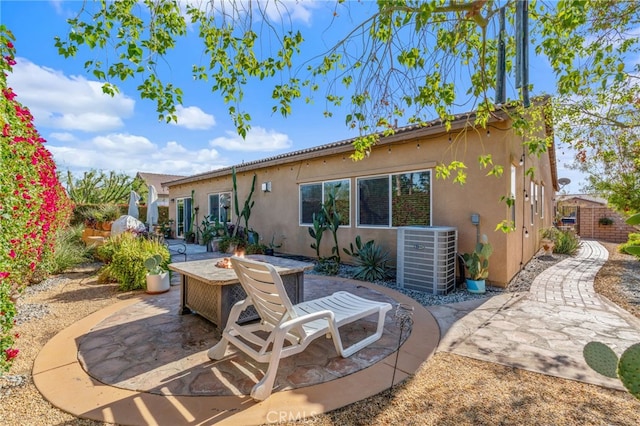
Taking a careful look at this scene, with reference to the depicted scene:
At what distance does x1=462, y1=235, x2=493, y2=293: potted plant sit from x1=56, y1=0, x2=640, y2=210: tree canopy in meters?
3.02

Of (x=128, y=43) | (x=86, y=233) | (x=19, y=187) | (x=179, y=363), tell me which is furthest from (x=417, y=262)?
(x=86, y=233)

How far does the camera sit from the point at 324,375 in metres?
3.15

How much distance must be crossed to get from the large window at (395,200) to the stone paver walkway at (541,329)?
107 inches

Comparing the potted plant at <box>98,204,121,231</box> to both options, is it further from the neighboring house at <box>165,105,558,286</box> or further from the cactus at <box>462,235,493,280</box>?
the cactus at <box>462,235,493,280</box>

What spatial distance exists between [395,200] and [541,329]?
4417 millimetres

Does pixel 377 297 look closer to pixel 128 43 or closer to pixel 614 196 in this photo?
pixel 128 43

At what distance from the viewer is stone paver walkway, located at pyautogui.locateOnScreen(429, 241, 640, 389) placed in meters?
3.46

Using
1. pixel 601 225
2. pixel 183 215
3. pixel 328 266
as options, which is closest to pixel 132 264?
pixel 328 266

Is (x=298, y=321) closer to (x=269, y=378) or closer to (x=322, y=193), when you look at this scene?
(x=269, y=378)

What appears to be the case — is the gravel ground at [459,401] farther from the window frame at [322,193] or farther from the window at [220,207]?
the window at [220,207]

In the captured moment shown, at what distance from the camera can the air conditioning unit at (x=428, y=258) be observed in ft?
20.7

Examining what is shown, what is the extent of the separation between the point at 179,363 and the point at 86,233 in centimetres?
1111

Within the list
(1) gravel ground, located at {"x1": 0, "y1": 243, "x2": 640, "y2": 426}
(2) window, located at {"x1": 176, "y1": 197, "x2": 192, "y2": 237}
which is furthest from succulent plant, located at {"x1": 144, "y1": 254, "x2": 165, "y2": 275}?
(2) window, located at {"x1": 176, "y1": 197, "x2": 192, "y2": 237}

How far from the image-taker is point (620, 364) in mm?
1719
